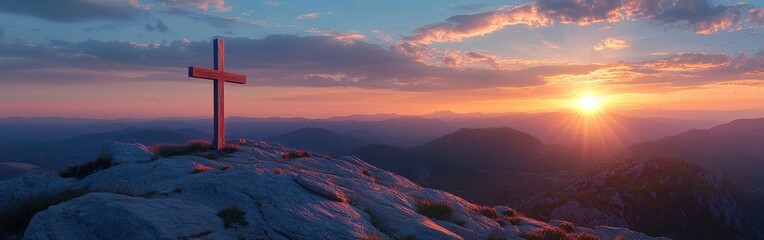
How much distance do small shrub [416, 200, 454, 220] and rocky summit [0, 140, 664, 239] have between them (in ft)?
0.13

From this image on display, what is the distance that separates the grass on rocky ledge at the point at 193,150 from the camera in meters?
21.4

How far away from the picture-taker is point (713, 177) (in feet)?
404

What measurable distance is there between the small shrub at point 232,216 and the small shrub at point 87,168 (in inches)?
419

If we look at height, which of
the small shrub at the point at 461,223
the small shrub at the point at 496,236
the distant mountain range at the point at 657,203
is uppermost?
the small shrub at the point at 461,223

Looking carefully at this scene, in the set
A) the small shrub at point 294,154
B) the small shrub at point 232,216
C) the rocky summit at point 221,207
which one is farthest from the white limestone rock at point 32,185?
the small shrub at point 294,154

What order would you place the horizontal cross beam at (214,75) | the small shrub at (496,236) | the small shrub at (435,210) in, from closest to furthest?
the small shrub at (496,236) < the small shrub at (435,210) < the horizontal cross beam at (214,75)

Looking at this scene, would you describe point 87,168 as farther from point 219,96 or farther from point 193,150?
point 219,96

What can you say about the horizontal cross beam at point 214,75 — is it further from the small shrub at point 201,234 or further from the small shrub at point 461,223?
the small shrub at point 461,223

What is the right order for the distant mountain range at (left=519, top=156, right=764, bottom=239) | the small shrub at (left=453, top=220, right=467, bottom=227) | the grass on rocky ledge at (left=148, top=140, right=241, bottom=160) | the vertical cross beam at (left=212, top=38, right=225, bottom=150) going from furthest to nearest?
the distant mountain range at (left=519, top=156, right=764, bottom=239)
the vertical cross beam at (left=212, top=38, right=225, bottom=150)
the grass on rocky ledge at (left=148, top=140, right=241, bottom=160)
the small shrub at (left=453, top=220, right=467, bottom=227)

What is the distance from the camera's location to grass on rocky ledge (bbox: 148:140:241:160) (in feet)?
70.2

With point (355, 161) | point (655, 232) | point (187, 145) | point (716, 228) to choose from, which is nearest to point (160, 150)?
point (187, 145)

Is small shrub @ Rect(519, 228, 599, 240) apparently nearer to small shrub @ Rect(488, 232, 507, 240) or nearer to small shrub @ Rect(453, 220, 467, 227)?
small shrub @ Rect(488, 232, 507, 240)

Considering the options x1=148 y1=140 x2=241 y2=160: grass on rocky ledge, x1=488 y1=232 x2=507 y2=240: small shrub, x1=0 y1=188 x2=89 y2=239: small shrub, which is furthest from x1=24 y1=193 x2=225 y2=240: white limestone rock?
x1=148 y1=140 x2=241 y2=160: grass on rocky ledge

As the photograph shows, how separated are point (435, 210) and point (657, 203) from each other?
99480mm
